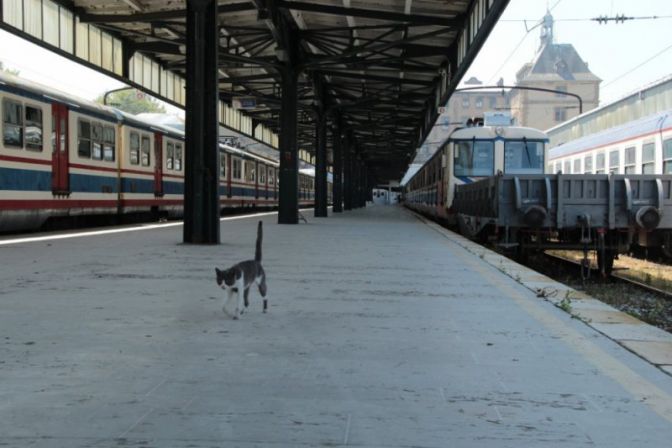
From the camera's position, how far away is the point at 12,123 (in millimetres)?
13766

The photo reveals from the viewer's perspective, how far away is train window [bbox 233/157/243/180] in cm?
3241

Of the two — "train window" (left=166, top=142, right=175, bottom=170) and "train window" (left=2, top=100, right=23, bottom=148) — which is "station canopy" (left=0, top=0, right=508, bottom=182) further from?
"train window" (left=2, top=100, right=23, bottom=148)

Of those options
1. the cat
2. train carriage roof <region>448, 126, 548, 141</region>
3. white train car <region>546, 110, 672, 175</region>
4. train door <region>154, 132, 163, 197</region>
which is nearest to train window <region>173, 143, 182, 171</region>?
train door <region>154, 132, 163, 197</region>

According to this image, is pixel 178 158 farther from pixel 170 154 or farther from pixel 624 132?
pixel 624 132

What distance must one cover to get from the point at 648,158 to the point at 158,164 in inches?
566

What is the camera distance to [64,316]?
19.1ft

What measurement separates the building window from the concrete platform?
9965 centimetres

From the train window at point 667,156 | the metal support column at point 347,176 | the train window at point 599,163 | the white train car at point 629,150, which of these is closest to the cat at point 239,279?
the white train car at point 629,150

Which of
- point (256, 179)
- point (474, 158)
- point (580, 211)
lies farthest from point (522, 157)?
point (256, 179)

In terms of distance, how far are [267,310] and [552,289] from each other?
3615mm

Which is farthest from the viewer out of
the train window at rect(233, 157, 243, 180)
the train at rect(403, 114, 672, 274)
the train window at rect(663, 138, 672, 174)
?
the train window at rect(233, 157, 243, 180)

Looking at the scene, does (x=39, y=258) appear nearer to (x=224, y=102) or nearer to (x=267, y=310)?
(x=267, y=310)

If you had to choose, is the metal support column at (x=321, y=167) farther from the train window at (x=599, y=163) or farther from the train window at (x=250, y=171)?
the train window at (x=599, y=163)

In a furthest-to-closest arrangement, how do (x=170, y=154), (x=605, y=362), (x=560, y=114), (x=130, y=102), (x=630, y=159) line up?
(x=130, y=102) → (x=560, y=114) → (x=170, y=154) → (x=630, y=159) → (x=605, y=362)
